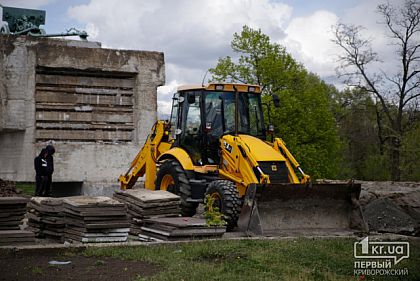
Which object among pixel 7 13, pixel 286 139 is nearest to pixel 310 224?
pixel 7 13

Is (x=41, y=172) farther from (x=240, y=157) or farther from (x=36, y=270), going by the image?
(x=36, y=270)

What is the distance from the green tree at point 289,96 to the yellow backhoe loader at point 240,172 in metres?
22.4

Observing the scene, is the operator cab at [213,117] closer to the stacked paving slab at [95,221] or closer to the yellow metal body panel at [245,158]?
the yellow metal body panel at [245,158]

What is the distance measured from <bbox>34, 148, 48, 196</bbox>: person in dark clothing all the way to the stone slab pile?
7.03 m

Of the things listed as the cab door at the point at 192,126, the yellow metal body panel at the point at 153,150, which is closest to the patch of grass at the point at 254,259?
the cab door at the point at 192,126

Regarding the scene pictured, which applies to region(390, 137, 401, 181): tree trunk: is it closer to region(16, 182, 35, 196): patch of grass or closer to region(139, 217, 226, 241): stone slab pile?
region(16, 182, 35, 196): patch of grass

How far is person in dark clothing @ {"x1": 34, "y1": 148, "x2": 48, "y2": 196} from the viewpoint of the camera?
1781 centimetres

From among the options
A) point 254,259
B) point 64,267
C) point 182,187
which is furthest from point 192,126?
point 64,267

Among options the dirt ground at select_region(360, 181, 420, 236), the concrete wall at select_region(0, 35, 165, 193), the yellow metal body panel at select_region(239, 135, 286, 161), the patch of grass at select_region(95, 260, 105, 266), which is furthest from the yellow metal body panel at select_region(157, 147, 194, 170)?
the patch of grass at select_region(95, 260, 105, 266)

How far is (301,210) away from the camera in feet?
42.2

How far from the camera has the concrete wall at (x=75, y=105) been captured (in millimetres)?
18594

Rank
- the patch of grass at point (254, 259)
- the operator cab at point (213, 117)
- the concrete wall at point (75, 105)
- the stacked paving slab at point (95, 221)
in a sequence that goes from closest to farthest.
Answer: the patch of grass at point (254, 259), the stacked paving slab at point (95, 221), the operator cab at point (213, 117), the concrete wall at point (75, 105)

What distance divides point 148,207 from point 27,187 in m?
8.35

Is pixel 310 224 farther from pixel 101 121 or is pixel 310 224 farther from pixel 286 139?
pixel 286 139
